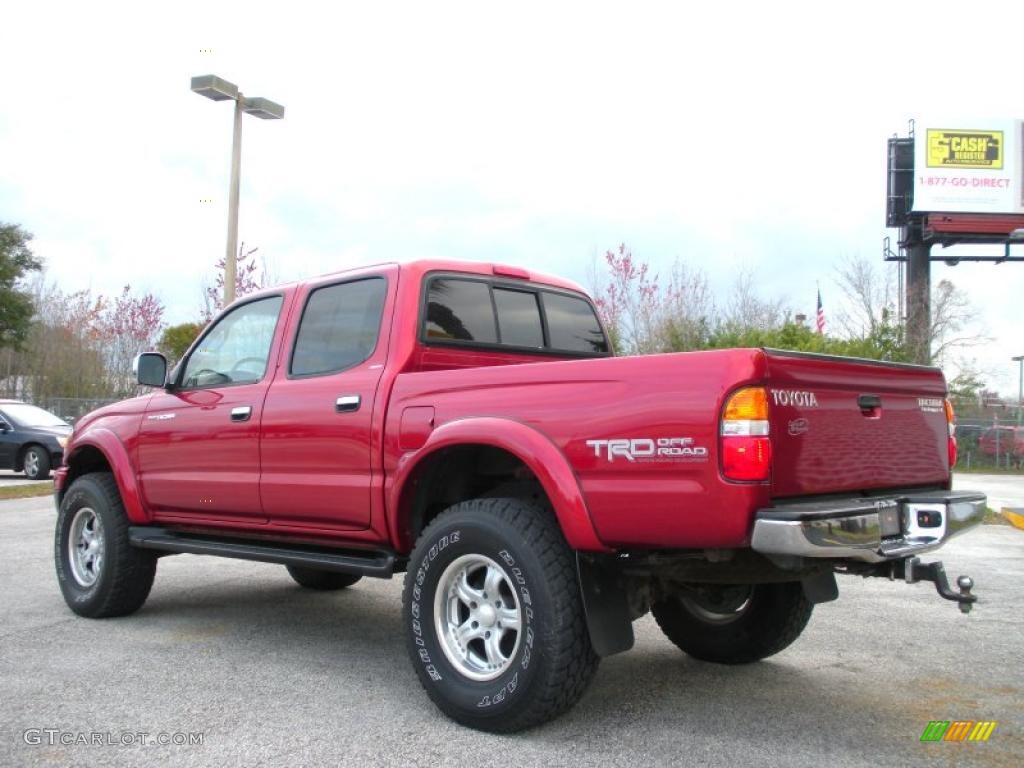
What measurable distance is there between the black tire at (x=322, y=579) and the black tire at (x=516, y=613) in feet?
10.1

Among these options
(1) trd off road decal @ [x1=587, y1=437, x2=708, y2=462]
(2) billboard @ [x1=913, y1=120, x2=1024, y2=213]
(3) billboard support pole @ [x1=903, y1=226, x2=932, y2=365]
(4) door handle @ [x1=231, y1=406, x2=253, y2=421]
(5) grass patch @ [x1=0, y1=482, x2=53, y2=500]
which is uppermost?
(2) billboard @ [x1=913, y1=120, x2=1024, y2=213]

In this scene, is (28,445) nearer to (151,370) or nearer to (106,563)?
(106,563)

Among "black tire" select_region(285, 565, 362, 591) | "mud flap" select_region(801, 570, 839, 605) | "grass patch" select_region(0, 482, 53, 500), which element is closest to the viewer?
"mud flap" select_region(801, 570, 839, 605)

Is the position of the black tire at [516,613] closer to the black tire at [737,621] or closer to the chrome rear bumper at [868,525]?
the chrome rear bumper at [868,525]

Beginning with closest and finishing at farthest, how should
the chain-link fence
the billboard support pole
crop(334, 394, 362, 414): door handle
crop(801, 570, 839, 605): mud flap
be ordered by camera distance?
crop(801, 570, 839, 605): mud flap
crop(334, 394, 362, 414): door handle
the chain-link fence
the billboard support pole

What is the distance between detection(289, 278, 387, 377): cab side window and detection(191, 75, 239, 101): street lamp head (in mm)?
9835

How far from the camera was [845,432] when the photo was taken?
3656 millimetres

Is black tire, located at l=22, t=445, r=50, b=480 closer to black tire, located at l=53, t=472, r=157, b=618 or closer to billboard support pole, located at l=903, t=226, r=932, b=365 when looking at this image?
black tire, located at l=53, t=472, r=157, b=618

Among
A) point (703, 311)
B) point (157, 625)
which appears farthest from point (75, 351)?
point (157, 625)

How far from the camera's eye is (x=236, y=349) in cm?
575

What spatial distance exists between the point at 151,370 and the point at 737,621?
3.83 metres

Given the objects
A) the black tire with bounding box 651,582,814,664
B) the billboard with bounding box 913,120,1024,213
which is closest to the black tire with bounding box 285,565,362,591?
the black tire with bounding box 651,582,814,664

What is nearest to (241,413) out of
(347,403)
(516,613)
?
(347,403)

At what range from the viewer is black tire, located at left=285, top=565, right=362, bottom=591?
280 inches
